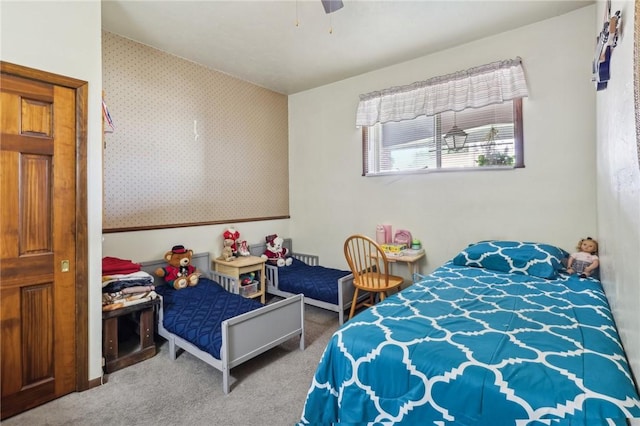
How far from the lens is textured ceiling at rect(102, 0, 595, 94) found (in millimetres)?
2492

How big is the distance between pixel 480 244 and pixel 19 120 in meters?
3.41

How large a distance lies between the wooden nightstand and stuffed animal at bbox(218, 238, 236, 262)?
1070 millimetres

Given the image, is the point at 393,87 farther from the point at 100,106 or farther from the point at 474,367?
the point at 474,367

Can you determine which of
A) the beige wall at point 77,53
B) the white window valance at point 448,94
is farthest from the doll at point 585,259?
the beige wall at point 77,53

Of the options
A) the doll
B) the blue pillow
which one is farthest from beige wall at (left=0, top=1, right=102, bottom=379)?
the doll

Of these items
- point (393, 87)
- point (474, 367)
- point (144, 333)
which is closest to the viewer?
point (474, 367)

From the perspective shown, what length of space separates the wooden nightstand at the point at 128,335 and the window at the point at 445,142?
2675 millimetres

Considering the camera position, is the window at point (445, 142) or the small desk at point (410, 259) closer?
the window at point (445, 142)

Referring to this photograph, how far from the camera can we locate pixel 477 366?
1188mm

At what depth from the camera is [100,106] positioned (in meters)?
2.11

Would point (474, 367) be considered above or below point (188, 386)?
above

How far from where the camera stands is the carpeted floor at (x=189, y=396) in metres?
1.80

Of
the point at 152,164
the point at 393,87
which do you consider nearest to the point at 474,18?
the point at 393,87

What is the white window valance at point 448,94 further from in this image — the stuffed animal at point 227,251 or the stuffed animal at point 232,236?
the stuffed animal at point 227,251
